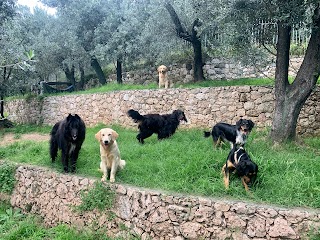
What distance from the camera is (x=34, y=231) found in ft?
26.6

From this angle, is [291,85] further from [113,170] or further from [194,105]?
[113,170]

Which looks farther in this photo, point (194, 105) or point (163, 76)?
point (163, 76)

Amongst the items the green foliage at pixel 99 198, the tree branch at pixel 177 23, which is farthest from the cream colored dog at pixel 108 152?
the tree branch at pixel 177 23

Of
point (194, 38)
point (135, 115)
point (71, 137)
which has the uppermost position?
point (194, 38)

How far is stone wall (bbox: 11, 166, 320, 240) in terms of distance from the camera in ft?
18.1

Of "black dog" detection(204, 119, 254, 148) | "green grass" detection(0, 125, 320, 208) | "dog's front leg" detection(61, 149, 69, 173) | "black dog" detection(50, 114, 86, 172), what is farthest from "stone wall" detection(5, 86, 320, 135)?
"black dog" detection(204, 119, 254, 148)

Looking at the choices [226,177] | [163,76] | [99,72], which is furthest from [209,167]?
[99,72]

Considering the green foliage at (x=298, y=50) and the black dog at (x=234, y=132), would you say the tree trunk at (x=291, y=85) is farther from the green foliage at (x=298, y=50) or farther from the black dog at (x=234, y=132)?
the green foliage at (x=298, y=50)

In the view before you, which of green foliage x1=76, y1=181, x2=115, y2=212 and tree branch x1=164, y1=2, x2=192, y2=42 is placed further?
tree branch x1=164, y1=2, x2=192, y2=42

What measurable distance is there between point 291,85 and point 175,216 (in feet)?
16.1

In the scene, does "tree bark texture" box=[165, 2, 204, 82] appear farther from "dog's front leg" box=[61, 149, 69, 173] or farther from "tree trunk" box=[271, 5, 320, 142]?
"dog's front leg" box=[61, 149, 69, 173]

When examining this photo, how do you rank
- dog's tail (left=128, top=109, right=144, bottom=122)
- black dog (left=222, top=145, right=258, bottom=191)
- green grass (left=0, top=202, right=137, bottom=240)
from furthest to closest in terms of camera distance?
dog's tail (left=128, top=109, right=144, bottom=122) → green grass (left=0, top=202, right=137, bottom=240) → black dog (left=222, top=145, right=258, bottom=191)

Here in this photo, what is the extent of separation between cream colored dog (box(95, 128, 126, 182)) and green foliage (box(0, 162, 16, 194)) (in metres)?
3.80

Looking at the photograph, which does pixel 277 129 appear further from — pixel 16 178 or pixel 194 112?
pixel 16 178
